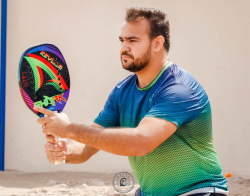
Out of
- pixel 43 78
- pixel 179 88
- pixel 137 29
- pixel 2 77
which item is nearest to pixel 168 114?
pixel 179 88

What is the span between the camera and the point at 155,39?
2291 millimetres

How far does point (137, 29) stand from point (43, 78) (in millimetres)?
764

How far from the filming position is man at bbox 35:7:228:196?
1.83m

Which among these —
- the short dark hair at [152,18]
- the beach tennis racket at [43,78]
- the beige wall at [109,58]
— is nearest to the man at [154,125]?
the short dark hair at [152,18]

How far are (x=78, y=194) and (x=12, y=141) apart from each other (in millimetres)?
1961

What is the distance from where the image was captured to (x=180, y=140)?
6.75 ft

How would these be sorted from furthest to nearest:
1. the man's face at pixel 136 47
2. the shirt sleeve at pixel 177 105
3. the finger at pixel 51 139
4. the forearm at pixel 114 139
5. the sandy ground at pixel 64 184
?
1. the sandy ground at pixel 64 184
2. the man's face at pixel 136 47
3. the finger at pixel 51 139
4. the shirt sleeve at pixel 177 105
5. the forearm at pixel 114 139

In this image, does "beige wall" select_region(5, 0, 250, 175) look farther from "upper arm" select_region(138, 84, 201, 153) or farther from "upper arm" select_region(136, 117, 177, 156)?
"upper arm" select_region(136, 117, 177, 156)

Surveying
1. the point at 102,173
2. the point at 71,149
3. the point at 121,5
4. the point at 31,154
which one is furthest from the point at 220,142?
the point at 71,149

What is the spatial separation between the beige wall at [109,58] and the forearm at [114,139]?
4.10 meters

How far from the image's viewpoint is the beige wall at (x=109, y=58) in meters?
5.76

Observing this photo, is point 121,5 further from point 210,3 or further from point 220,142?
point 220,142

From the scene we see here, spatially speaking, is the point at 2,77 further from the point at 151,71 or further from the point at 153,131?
the point at 153,131

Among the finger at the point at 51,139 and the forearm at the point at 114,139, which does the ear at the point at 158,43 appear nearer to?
the forearm at the point at 114,139
